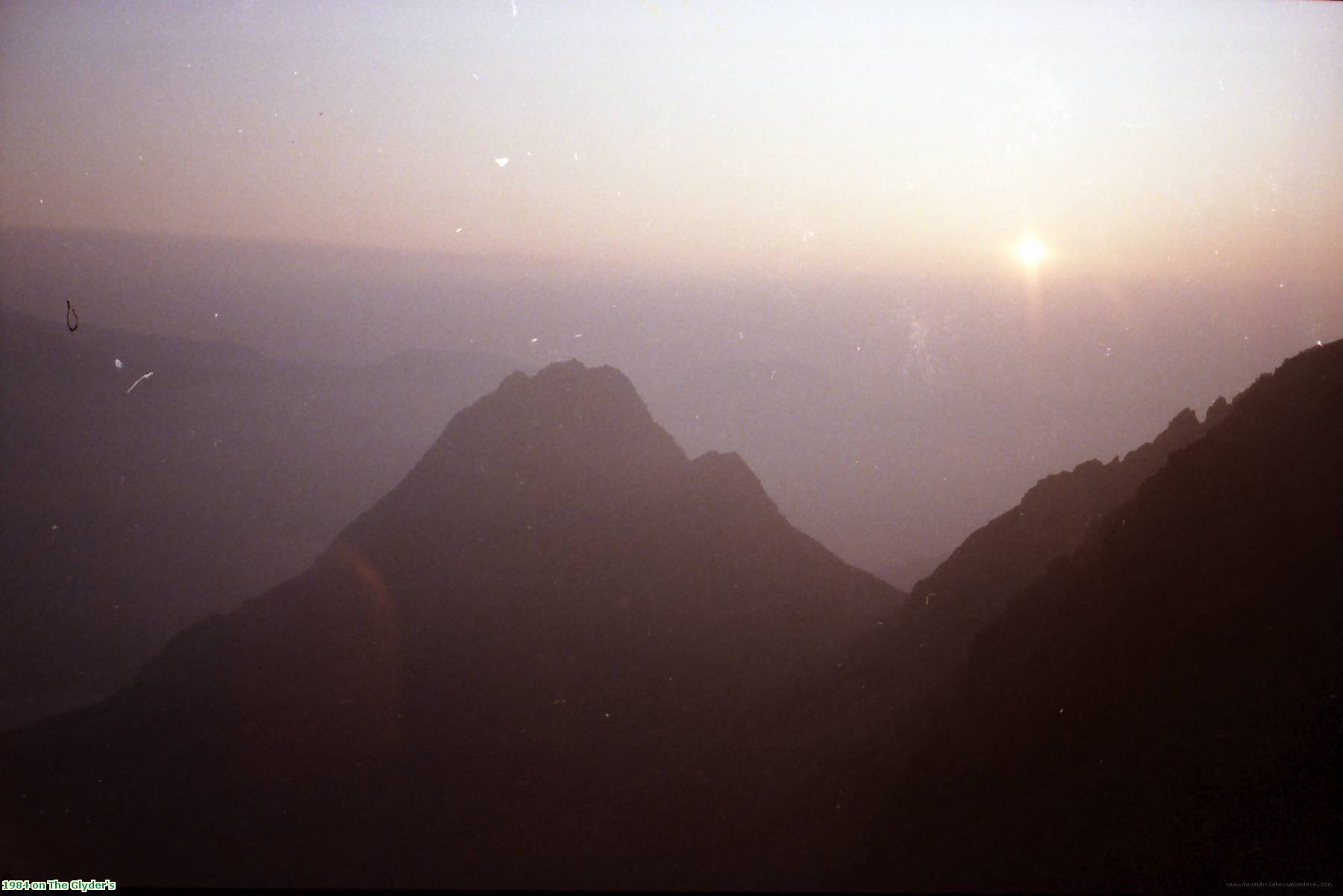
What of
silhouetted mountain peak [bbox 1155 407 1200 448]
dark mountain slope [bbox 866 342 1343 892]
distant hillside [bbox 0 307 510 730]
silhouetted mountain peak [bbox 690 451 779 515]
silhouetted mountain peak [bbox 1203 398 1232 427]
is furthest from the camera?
distant hillside [bbox 0 307 510 730]

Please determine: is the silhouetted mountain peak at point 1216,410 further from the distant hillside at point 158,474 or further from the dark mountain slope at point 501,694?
the distant hillside at point 158,474

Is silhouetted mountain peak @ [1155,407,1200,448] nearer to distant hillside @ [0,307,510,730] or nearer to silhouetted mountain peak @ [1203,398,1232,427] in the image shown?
silhouetted mountain peak @ [1203,398,1232,427]

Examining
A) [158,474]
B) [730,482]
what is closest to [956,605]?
[730,482]

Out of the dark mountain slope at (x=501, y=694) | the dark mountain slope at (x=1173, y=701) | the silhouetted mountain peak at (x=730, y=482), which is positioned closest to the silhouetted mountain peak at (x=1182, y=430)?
the dark mountain slope at (x=1173, y=701)

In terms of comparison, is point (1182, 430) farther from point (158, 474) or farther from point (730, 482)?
point (158, 474)

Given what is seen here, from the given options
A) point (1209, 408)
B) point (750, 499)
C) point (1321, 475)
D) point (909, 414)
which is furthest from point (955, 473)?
point (1321, 475)

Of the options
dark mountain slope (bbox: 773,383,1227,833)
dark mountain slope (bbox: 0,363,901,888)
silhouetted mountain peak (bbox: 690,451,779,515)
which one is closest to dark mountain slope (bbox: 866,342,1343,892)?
dark mountain slope (bbox: 773,383,1227,833)

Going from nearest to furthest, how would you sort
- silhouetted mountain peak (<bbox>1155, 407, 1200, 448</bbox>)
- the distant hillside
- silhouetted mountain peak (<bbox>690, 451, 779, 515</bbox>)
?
1. silhouetted mountain peak (<bbox>1155, 407, 1200, 448</bbox>)
2. silhouetted mountain peak (<bbox>690, 451, 779, 515</bbox>)
3. the distant hillside
